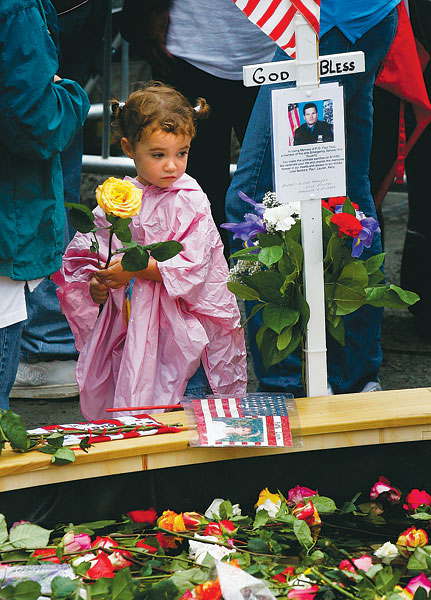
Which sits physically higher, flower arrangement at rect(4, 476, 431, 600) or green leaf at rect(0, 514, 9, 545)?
green leaf at rect(0, 514, 9, 545)

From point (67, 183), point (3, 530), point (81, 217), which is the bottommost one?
point (3, 530)

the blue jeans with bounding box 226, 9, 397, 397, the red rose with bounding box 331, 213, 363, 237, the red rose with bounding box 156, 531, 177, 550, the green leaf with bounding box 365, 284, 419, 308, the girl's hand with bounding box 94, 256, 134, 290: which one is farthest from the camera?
the blue jeans with bounding box 226, 9, 397, 397

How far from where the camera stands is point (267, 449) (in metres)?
2.17

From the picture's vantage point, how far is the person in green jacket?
214cm

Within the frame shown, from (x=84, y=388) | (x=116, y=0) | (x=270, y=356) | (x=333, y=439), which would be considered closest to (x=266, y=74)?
(x=270, y=356)

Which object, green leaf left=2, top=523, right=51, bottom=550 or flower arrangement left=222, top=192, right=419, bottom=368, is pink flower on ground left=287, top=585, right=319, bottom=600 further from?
flower arrangement left=222, top=192, right=419, bottom=368

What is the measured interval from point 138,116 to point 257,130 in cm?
38

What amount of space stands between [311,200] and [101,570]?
39.8 inches

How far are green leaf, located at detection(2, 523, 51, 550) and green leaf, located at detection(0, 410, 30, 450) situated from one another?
17 cm

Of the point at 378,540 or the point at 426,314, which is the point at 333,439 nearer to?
the point at 378,540

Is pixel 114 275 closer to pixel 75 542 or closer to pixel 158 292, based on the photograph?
pixel 158 292

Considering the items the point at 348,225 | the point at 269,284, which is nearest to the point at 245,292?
the point at 269,284

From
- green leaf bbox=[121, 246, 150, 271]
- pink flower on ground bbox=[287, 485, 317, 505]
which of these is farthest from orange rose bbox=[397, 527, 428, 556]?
green leaf bbox=[121, 246, 150, 271]

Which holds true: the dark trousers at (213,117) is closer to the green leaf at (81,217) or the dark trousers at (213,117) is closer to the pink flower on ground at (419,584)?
the green leaf at (81,217)
